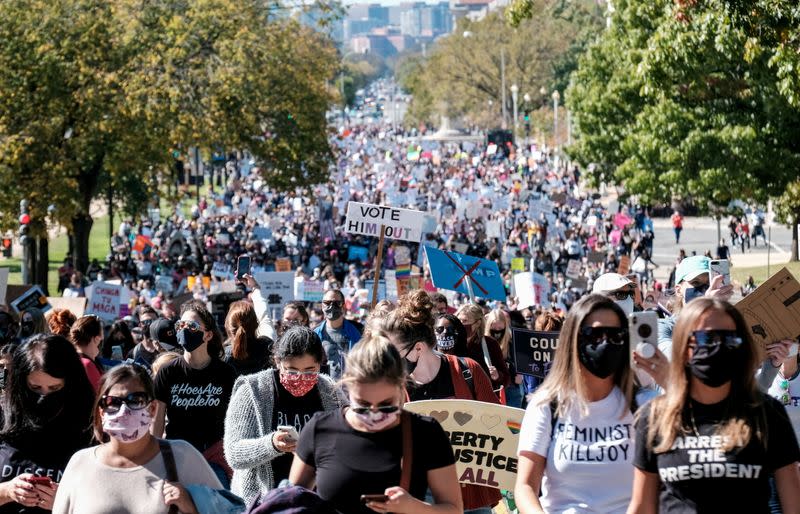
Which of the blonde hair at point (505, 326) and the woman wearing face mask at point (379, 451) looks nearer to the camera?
the woman wearing face mask at point (379, 451)

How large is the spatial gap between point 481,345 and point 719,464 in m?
5.22

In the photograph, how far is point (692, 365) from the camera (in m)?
4.05

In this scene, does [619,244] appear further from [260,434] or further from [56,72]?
[260,434]

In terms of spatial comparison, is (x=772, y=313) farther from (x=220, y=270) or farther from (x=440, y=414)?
(x=220, y=270)

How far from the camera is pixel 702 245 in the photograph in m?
47.5

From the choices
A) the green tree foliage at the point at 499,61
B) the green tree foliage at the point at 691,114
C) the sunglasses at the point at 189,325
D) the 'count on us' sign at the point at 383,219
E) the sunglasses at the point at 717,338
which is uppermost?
the green tree foliage at the point at 499,61

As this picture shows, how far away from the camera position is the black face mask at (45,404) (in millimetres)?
5191

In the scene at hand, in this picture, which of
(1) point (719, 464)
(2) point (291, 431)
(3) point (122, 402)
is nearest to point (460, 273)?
(2) point (291, 431)

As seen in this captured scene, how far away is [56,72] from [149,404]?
27.7 m

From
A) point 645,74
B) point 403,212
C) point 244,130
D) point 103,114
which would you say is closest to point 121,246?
point 244,130

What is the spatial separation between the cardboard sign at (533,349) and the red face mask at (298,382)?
3759 mm

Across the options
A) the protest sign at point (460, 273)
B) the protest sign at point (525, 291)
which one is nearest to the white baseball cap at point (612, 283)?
the protest sign at point (460, 273)

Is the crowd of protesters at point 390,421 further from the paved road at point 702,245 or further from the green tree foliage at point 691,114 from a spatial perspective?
the paved road at point 702,245

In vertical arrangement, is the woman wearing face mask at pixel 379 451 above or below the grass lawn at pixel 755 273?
above
